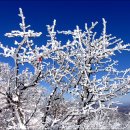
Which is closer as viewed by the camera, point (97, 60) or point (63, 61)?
point (63, 61)

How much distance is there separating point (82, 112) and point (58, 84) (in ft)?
5.12

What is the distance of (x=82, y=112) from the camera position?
11.6 metres

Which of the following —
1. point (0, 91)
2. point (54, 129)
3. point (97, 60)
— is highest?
point (97, 60)

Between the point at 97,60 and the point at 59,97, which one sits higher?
the point at 97,60

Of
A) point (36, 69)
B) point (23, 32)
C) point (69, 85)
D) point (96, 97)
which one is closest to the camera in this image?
point (23, 32)

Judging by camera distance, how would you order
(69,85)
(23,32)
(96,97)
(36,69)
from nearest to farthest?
(23,32) → (36,69) → (96,97) → (69,85)

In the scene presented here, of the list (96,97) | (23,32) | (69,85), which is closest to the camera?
(23,32)

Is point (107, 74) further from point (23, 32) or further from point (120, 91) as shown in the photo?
point (23, 32)

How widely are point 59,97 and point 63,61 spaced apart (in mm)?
1295

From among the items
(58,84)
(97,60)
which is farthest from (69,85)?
(97,60)

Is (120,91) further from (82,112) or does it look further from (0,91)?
(0,91)

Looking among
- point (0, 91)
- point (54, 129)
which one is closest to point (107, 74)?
point (54, 129)

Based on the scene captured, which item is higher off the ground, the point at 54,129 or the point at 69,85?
the point at 69,85

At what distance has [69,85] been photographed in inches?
518
